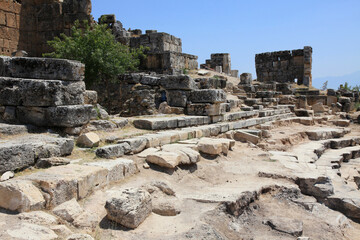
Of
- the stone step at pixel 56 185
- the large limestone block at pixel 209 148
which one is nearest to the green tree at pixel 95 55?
the large limestone block at pixel 209 148

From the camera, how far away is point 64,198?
3.35m

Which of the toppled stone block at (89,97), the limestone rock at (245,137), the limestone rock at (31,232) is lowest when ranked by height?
the limestone rock at (31,232)

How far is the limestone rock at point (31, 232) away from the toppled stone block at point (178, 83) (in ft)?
22.0

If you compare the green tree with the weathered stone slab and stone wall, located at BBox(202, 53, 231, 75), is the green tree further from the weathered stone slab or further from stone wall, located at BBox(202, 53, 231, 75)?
stone wall, located at BBox(202, 53, 231, 75)

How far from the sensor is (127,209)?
3250mm

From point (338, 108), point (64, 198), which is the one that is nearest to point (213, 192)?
point (64, 198)

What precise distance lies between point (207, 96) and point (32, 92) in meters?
4.81

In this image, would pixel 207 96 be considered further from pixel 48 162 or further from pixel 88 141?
pixel 48 162

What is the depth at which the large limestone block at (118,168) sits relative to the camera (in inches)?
166

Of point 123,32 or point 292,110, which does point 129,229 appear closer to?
point 292,110

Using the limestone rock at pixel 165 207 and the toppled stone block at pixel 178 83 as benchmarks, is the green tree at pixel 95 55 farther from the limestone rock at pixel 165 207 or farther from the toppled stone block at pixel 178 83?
the limestone rock at pixel 165 207

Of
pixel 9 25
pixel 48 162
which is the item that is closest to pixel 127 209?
pixel 48 162

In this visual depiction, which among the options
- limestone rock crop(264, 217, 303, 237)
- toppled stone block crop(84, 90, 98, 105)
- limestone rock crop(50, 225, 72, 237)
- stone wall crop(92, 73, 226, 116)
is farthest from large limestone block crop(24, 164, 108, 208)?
stone wall crop(92, 73, 226, 116)

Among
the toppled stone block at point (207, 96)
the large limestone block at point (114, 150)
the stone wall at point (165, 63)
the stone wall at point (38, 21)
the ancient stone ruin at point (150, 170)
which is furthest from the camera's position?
the stone wall at point (165, 63)
